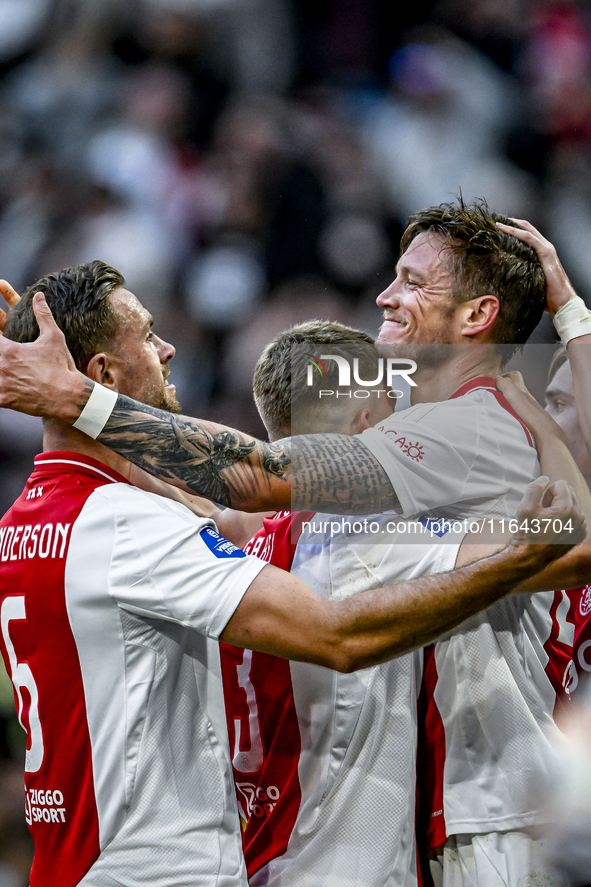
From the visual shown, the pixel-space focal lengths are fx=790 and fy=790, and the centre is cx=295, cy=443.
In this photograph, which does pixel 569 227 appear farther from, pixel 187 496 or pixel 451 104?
pixel 187 496

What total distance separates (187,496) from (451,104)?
10.6ft

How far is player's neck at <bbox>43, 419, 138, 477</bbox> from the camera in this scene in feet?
5.76

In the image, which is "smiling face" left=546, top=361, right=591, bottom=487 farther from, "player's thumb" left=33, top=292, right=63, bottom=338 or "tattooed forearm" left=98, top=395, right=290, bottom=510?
"player's thumb" left=33, top=292, right=63, bottom=338

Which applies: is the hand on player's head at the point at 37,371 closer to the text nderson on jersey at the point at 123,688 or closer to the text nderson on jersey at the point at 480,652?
the text nderson on jersey at the point at 123,688

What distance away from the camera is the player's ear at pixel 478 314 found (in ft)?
6.88

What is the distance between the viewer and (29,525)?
1682 mm

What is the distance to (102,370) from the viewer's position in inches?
74.2

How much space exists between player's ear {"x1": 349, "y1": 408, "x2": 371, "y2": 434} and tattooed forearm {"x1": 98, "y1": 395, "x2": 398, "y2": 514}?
212mm

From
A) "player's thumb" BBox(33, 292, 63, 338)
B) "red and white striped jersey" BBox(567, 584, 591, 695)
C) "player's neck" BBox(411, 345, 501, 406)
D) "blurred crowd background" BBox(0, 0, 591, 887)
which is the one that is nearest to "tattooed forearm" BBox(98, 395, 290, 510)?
"player's thumb" BBox(33, 292, 63, 338)

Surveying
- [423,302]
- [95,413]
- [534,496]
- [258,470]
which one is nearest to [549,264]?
[423,302]

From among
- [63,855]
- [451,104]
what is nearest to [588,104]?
[451,104]

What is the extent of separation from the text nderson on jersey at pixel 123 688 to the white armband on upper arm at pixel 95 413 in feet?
0.41

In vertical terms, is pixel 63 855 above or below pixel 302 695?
below

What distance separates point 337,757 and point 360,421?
2.70 feet
